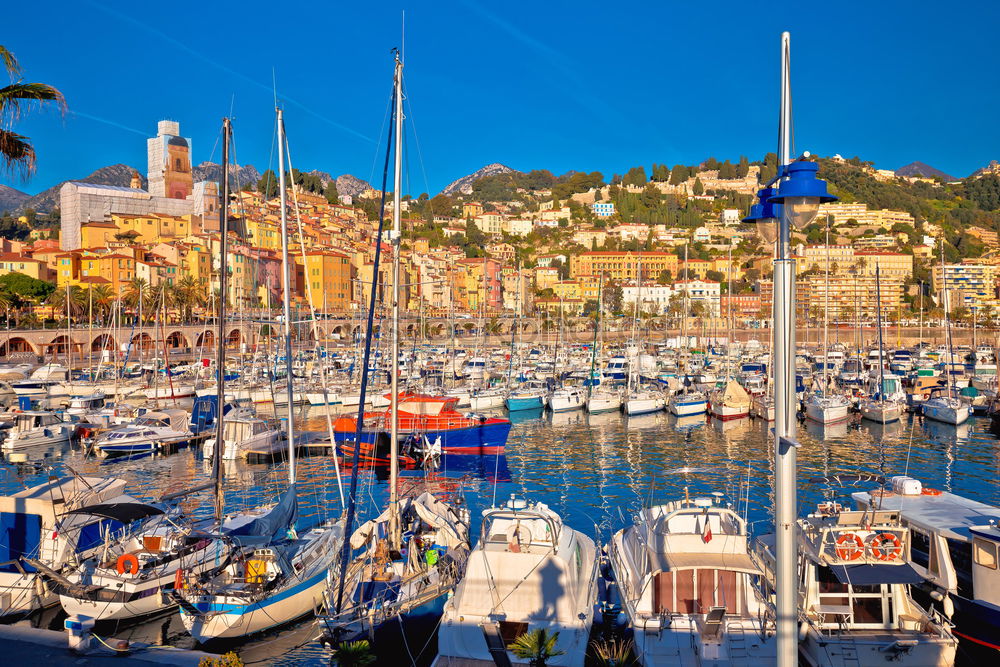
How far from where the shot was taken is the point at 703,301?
Result: 117m

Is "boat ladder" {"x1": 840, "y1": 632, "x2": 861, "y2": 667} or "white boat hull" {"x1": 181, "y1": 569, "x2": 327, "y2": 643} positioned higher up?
"boat ladder" {"x1": 840, "y1": 632, "x2": 861, "y2": 667}

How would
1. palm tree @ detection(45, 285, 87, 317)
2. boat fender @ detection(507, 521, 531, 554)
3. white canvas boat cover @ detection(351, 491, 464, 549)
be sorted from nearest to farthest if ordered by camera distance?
boat fender @ detection(507, 521, 531, 554), white canvas boat cover @ detection(351, 491, 464, 549), palm tree @ detection(45, 285, 87, 317)

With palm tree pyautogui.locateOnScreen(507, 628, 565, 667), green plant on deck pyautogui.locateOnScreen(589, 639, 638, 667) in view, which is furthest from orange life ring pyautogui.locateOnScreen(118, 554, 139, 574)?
green plant on deck pyautogui.locateOnScreen(589, 639, 638, 667)

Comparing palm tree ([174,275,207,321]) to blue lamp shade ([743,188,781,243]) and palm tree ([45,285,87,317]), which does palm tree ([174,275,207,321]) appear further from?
blue lamp shade ([743,188,781,243])

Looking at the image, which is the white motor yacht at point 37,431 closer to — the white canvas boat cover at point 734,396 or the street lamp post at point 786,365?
the white canvas boat cover at point 734,396

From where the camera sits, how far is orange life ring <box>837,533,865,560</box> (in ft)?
32.8

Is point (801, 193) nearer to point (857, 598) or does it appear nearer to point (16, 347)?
point (857, 598)

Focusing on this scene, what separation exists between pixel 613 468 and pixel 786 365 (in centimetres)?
2195

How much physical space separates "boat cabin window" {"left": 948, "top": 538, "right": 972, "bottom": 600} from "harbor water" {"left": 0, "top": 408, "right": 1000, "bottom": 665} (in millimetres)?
4131

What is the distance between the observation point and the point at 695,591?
10.1 meters

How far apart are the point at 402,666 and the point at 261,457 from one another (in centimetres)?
1754

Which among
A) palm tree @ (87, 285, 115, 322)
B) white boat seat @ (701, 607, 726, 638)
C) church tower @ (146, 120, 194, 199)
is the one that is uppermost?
church tower @ (146, 120, 194, 199)

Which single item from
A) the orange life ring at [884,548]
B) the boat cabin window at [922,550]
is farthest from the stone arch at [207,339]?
the orange life ring at [884,548]

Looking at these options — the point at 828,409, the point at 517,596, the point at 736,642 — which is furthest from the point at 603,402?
the point at 736,642
